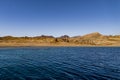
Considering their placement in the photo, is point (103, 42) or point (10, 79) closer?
point (10, 79)

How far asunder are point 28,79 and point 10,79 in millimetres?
2267

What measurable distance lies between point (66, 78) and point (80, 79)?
185 cm

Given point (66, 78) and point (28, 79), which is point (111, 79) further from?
point (28, 79)

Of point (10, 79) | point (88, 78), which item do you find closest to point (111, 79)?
point (88, 78)

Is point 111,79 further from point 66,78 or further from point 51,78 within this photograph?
point 51,78

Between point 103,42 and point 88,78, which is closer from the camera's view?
point 88,78

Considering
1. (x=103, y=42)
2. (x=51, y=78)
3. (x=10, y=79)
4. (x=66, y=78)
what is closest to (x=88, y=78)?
(x=66, y=78)

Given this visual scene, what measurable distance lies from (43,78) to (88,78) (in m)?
5.93

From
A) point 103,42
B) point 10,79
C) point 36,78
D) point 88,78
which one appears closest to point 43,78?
point 36,78

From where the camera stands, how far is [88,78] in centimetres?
2125

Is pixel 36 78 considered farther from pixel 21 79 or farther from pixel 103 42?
pixel 103 42

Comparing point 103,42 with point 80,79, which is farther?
point 103,42

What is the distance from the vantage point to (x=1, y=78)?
20609 mm

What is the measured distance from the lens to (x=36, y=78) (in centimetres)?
2094
